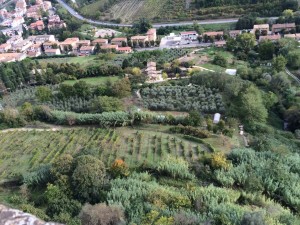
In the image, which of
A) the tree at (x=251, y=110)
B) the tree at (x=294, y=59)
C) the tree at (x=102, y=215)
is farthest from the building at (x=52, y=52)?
the tree at (x=102, y=215)

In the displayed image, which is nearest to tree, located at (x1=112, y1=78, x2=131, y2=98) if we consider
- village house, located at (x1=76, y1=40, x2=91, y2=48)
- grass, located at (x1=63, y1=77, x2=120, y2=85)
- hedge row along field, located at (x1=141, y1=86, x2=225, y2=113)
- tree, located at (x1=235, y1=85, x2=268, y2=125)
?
hedge row along field, located at (x1=141, y1=86, x2=225, y2=113)

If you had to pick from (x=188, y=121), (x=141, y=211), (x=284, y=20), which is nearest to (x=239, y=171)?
(x=141, y=211)

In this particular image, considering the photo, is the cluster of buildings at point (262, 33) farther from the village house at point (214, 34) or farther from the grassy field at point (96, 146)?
the grassy field at point (96, 146)

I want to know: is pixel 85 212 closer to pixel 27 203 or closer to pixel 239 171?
pixel 27 203

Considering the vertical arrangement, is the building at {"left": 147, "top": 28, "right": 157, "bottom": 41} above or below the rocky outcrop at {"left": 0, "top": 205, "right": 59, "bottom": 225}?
below

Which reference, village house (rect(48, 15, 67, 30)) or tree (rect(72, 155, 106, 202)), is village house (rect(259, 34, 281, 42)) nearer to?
tree (rect(72, 155, 106, 202))

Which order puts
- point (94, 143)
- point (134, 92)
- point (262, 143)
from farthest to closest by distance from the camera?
point (134, 92) → point (94, 143) → point (262, 143)
